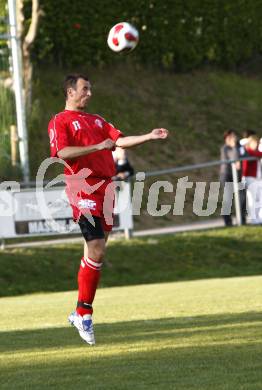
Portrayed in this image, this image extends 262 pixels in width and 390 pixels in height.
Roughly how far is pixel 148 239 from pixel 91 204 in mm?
12874

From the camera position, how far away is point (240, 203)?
24844mm

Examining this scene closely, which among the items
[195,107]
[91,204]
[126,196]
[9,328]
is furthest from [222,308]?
[195,107]

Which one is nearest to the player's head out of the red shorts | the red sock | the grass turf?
the red shorts

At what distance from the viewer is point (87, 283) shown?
11.1 metres

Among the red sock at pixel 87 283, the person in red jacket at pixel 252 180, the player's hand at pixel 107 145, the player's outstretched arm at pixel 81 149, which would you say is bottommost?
the person in red jacket at pixel 252 180

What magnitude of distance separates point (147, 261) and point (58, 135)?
40.0 feet

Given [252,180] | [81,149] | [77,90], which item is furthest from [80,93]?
[252,180]

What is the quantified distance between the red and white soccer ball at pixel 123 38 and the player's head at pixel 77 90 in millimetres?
2637

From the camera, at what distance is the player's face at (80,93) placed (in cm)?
1115

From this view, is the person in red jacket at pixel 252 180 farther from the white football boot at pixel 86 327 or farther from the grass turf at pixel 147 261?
the white football boot at pixel 86 327

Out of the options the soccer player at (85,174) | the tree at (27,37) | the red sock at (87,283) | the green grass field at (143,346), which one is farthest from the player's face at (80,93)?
the tree at (27,37)

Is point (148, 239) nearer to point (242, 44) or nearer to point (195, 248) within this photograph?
point (195, 248)

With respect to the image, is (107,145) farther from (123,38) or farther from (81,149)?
(123,38)

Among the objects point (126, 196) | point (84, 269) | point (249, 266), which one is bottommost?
point (249, 266)
